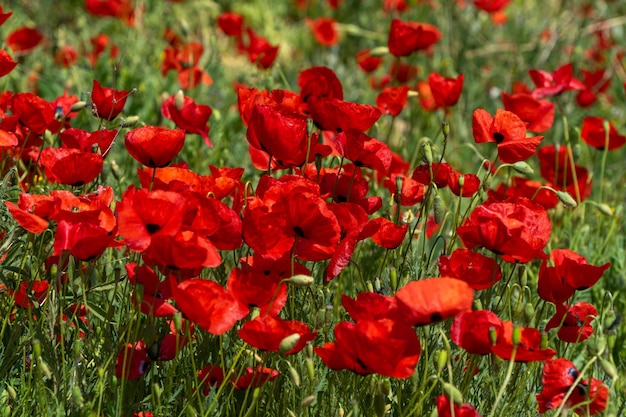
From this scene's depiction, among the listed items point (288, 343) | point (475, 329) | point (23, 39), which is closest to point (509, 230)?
point (475, 329)

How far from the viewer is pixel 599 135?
310 centimetres

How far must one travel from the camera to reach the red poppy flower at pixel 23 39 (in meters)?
3.54

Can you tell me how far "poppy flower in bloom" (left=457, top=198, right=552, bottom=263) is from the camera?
5.97ft

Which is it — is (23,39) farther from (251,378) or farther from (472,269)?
(472,269)

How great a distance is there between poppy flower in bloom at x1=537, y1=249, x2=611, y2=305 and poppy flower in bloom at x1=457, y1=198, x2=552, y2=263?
0.19ft

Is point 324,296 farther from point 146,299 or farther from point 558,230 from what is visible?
point 558,230

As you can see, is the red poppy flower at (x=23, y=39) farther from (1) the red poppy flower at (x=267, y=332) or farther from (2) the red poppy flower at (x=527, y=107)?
(1) the red poppy flower at (x=267, y=332)

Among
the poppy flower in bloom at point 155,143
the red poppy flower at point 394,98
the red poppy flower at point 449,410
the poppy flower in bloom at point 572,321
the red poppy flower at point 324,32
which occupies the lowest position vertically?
the red poppy flower at point 324,32

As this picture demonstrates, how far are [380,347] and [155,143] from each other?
0.66 meters

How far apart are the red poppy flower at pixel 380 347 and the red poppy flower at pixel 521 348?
15 cm

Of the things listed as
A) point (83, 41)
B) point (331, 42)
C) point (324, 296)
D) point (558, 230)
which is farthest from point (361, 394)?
point (331, 42)

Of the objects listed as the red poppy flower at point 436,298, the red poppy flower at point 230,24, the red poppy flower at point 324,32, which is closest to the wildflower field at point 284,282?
the red poppy flower at point 436,298

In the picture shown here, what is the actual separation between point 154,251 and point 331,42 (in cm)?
365

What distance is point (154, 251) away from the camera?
62.8 inches
